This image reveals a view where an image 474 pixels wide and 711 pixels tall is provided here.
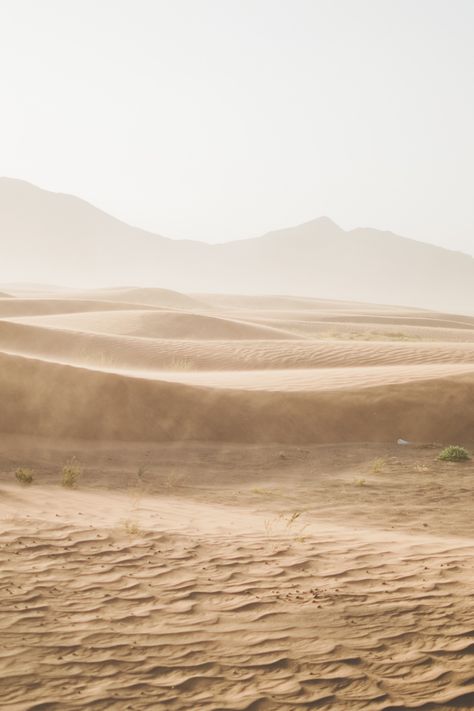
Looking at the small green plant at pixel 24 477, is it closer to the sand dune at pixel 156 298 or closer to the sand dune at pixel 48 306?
the sand dune at pixel 48 306

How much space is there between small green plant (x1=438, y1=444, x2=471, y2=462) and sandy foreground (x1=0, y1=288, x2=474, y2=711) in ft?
0.68

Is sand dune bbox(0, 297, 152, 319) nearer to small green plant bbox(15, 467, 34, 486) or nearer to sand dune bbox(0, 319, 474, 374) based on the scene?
sand dune bbox(0, 319, 474, 374)

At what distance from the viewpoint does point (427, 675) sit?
13.7 ft

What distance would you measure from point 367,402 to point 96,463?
16.1 ft

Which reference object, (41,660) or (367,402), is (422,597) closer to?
(41,660)

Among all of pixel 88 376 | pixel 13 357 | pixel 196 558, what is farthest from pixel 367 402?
pixel 196 558

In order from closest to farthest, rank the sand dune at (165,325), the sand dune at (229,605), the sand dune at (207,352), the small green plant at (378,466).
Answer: the sand dune at (229,605) → the small green plant at (378,466) → the sand dune at (207,352) → the sand dune at (165,325)

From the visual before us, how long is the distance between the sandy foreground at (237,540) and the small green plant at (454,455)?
0.21 m

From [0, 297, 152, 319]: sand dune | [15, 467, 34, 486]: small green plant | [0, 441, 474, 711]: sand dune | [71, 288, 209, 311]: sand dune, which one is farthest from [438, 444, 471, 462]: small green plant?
[71, 288, 209, 311]: sand dune

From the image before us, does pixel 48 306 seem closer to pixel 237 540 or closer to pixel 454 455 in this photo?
pixel 454 455

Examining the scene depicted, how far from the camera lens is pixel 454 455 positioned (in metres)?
11.1

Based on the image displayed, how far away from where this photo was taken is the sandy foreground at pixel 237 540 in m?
4.18

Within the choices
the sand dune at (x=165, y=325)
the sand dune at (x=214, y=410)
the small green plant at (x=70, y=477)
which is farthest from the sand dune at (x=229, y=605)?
the sand dune at (x=165, y=325)

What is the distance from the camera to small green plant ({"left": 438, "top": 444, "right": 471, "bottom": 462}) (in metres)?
11.1
